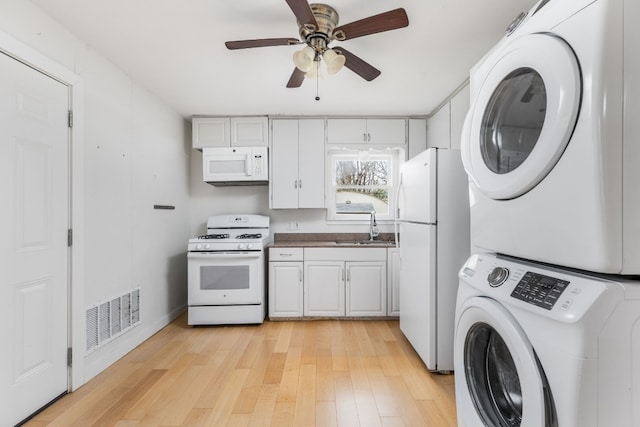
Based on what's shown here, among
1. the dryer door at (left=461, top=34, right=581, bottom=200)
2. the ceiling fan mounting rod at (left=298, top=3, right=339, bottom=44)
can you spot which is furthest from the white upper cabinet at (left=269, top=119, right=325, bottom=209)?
the dryer door at (left=461, top=34, right=581, bottom=200)

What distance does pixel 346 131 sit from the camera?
3668 millimetres

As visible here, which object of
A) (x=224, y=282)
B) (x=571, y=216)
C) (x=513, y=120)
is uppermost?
(x=513, y=120)

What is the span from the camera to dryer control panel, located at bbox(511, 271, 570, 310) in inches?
33.1

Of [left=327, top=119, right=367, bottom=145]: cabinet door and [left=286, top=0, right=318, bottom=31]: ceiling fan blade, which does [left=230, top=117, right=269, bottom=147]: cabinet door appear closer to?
[left=327, top=119, right=367, bottom=145]: cabinet door

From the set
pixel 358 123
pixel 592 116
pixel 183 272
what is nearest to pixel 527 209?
pixel 592 116

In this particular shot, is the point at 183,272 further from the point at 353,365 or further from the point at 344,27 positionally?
the point at 344,27

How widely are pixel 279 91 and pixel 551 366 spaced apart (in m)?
2.82

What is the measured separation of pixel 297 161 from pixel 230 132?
2.84ft

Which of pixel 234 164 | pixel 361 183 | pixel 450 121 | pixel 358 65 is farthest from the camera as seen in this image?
pixel 361 183

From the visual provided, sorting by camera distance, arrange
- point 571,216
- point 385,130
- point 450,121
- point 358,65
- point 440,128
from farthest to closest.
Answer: point 385,130, point 440,128, point 450,121, point 358,65, point 571,216

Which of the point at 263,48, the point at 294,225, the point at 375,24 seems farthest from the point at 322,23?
the point at 294,225

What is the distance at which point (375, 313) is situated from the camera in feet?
11.0

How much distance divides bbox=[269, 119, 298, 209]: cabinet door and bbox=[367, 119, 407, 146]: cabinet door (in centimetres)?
90

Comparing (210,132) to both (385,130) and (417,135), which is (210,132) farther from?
(417,135)
